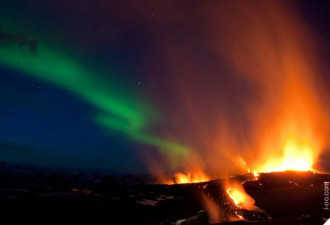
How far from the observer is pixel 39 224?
16188mm

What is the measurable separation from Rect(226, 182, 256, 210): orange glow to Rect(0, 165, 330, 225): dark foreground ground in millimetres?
631

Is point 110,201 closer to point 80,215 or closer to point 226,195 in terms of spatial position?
point 80,215

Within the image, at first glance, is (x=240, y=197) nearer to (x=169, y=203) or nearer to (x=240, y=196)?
(x=240, y=196)

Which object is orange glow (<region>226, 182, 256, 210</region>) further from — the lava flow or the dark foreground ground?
the dark foreground ground

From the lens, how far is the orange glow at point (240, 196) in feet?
83.0

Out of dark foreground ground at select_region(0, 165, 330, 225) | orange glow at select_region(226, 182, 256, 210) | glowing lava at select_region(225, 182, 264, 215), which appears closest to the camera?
dark foreground ground at select_region(0, 165, 330, 225)

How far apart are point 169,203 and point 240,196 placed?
329 inches

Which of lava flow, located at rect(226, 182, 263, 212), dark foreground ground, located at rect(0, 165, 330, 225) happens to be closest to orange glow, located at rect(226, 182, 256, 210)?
lava flow, located at rect(226, 182, 263, 212)

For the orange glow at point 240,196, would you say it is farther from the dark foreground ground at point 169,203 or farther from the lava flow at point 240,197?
the dark foreground ground at point 169,203

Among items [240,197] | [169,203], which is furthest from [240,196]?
[169,203]

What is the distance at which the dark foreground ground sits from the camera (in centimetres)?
1830

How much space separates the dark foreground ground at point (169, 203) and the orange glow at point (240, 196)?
2.07 ft

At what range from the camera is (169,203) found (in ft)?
80.3

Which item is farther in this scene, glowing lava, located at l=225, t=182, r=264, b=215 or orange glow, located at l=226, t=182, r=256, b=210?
orange glow, located at l=226, t=182, r=256, b=210
